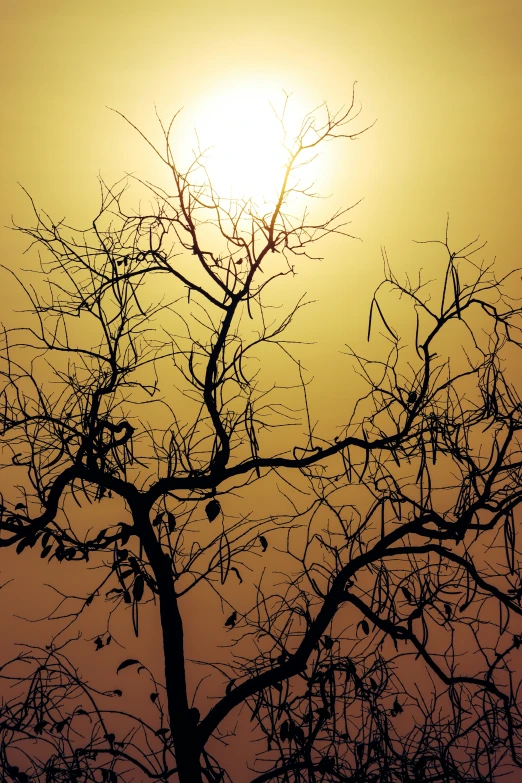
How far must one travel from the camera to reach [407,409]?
9.32 feet

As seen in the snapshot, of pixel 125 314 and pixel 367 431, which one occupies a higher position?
pixel 125 314

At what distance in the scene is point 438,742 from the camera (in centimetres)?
307

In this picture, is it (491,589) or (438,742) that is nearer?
(491,589)

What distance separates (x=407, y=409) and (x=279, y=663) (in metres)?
1.02

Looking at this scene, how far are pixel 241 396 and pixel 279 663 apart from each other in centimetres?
97

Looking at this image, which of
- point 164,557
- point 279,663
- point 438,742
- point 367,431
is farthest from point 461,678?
point 164,557

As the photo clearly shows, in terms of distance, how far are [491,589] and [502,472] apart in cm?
41

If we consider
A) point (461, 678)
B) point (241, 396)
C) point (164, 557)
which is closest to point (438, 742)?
point (461, 678)

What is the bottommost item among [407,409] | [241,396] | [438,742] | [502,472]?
[438,742]

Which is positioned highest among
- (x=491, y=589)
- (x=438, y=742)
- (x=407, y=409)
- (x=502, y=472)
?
(x=407, y=409)

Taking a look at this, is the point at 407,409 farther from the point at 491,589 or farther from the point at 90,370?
the point at 90,370

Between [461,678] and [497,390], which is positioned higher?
[497,390]

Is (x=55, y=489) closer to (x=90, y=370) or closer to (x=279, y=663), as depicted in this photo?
(x=90, y=370)

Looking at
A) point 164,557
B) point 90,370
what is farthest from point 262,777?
point 90,370
